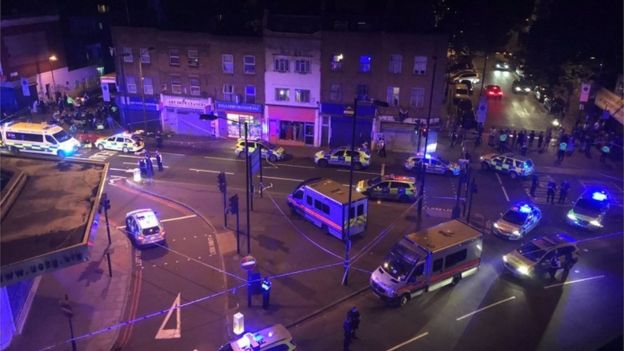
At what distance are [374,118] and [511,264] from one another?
19.3 meters

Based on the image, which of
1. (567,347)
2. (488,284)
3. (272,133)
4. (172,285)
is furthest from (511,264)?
(272,133)

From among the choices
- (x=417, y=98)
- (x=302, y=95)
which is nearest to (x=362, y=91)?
(x=417, y=98)

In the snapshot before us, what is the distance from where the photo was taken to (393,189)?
99.8 feet

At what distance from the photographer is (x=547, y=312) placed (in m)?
20.7

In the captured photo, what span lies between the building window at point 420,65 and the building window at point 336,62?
5.56 m

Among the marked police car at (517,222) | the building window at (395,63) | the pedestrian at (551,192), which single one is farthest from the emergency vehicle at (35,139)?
the pedestrian at (551,192)

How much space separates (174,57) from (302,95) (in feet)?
35.7

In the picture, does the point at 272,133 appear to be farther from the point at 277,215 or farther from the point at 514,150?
the point at 514,150

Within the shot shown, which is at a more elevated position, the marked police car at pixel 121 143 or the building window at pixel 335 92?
the building window at pixel 335 92

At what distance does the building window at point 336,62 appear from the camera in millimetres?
38656

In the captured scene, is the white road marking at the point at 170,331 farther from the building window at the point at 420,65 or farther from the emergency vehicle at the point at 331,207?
the building window at the point at 420,65

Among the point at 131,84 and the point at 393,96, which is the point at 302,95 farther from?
the point at 131,84

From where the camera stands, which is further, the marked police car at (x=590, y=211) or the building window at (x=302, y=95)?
the building window at (x=302, y=95)

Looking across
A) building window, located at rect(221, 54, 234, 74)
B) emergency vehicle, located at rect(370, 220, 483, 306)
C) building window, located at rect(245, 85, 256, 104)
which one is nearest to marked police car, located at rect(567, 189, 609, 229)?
emergency vehicle, located at rect(370, 220, 483, 306)
